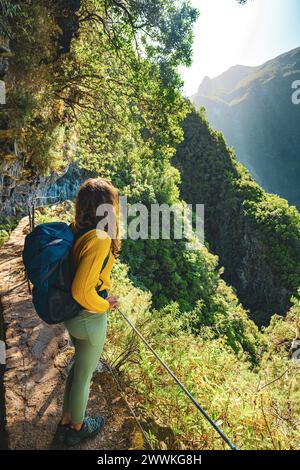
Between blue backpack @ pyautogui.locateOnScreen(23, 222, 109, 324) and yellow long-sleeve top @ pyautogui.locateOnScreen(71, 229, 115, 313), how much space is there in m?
0.06

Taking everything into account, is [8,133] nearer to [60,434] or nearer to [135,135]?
[135,135]

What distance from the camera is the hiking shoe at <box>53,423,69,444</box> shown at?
9.04 ft

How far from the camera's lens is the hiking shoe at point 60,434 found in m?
2.76

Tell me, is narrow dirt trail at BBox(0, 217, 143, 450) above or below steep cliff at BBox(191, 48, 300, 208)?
below

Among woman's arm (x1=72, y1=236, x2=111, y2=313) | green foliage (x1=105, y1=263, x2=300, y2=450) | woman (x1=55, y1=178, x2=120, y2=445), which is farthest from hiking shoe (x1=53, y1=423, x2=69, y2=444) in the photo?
woman's arm (x1=72, y1=236, x2=111, y2=313)

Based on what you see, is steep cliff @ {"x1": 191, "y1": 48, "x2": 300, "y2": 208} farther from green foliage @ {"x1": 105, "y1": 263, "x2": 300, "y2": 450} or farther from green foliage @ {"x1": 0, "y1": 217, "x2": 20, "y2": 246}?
green foliage @ {"x1": 105, "y1": 263, "x2": 300, "y2": 450}

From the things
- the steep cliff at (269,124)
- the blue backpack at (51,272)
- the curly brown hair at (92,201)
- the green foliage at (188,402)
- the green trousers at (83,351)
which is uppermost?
the steep cliff at (269,124)

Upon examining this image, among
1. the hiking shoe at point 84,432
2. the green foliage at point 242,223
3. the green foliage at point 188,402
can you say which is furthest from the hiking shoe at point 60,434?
the green foliage at point 242,223

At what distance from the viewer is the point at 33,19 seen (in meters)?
5.19

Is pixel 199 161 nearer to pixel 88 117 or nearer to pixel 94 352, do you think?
pixel 88 117

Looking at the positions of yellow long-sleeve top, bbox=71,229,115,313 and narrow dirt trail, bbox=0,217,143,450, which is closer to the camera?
yellow long-sleeve top, bbox=71,229,115,313

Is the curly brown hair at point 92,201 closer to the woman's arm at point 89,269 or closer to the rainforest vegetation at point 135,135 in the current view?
the woman's arm at point 89,269
